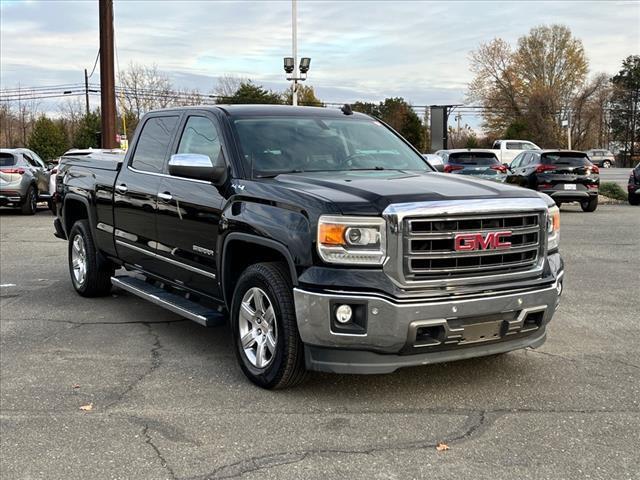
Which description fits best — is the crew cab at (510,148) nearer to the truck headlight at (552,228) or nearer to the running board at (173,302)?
the running board at (173,302)

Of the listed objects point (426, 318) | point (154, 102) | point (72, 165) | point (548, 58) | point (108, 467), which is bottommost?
point (108, 467)

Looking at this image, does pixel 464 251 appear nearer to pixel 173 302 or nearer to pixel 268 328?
pixel 268 328

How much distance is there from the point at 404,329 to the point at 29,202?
642 inches

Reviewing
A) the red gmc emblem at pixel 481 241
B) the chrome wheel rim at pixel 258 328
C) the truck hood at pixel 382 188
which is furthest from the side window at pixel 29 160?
the red gmc emblem at pixel 481 241

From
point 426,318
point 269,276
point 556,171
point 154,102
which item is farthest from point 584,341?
point 154,102

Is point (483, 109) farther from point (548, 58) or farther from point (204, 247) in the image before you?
point (204, 247)

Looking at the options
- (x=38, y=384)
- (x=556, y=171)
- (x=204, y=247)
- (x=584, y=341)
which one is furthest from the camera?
(x=556, y=171)

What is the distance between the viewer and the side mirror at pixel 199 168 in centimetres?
505

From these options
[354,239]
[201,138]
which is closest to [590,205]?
[201,138]

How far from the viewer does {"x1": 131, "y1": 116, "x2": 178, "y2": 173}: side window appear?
20.3 ft

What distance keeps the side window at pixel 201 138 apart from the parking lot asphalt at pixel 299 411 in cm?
160

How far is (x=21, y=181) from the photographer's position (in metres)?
17.8

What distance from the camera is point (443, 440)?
3.87 meters

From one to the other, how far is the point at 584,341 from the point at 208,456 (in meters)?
3.51
